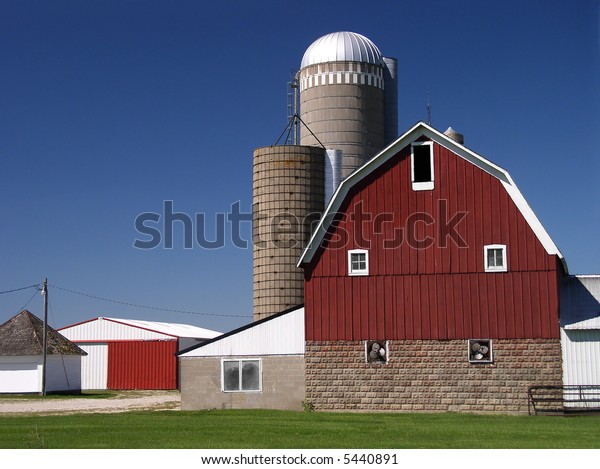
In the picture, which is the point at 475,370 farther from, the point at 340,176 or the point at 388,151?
the point at 340,176

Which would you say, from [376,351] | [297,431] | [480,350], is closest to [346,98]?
[376,351]

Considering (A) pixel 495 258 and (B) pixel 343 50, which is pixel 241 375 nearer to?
(A) pixel 495 258

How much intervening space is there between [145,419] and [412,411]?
25.6 ft

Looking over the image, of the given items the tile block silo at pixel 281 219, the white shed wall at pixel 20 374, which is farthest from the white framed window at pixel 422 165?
the white shed wall at pixel 20 374

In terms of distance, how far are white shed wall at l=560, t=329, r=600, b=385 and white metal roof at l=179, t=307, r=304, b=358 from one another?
7.87 meters

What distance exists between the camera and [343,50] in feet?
152

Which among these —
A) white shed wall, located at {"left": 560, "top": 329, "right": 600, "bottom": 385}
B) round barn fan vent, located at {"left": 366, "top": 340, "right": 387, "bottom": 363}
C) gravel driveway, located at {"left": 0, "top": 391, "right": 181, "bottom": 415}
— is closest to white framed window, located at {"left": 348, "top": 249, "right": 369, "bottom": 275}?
round barn fan vent, located at {"left": 366, "top": 340, "right": 387, "bottom": 363}

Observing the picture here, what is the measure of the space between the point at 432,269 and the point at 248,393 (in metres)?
6.97

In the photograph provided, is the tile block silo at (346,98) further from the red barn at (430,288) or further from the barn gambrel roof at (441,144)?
the red barn at (430,288)

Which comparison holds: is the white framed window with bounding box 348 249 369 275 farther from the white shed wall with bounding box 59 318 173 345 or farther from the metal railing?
the white shed wall with bounding box 59 318 173 345

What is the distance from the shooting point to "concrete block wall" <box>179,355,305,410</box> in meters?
29.2

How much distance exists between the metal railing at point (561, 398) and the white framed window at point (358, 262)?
19.6 feet

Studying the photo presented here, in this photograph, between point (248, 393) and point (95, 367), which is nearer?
point (248, 393)
